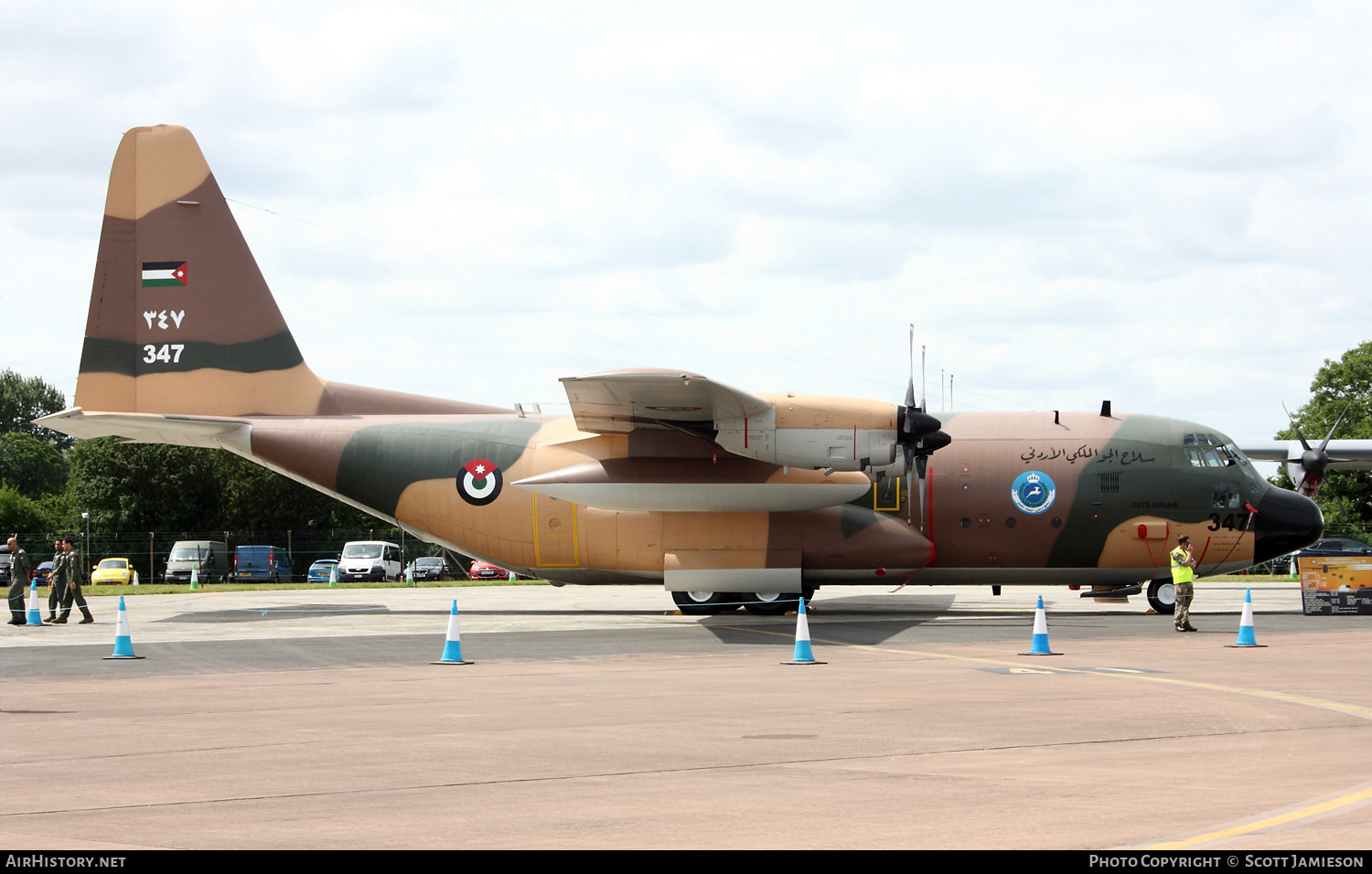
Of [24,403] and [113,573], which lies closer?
[113,573]

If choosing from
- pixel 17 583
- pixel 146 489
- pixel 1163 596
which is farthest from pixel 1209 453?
pixel 146 489

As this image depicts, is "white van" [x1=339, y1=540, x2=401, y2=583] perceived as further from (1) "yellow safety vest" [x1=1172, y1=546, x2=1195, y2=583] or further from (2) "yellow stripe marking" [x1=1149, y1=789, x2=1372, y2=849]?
(2) "yellow stripe marking" [x1=1149, y1=789, x2=1372, y2=849]

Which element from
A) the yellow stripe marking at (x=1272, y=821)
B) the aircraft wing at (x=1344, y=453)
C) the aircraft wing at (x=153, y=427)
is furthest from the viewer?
the aircraft wing at (x=1344, y=453)

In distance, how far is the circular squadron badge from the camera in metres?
23.4

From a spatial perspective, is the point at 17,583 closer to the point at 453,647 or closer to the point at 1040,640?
the point at 453,647

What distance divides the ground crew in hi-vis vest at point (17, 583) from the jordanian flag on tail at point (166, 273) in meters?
5.98

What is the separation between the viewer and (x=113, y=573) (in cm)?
5084

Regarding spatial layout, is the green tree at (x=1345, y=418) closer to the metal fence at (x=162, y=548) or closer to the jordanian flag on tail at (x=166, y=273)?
the metal fence at (x=162, y=548)

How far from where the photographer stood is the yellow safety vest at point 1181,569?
20062mm

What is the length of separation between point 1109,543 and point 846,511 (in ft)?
17.2

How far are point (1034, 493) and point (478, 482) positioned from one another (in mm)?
11221

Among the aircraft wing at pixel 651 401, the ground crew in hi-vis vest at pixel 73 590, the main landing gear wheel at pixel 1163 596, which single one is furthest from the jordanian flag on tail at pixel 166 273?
the main landing gear wheel at pixel 1163 596

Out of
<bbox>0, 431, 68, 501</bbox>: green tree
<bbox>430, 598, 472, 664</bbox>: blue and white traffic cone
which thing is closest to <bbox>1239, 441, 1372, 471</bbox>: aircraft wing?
<bbox>430, 598, 472, 664</bbox>: blue and white traffic cone
